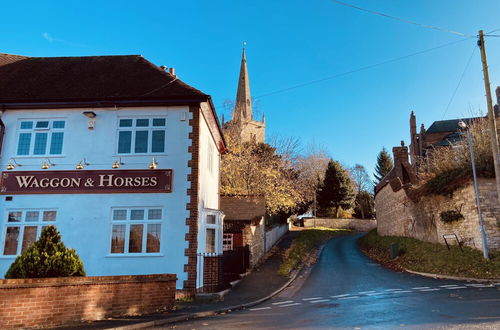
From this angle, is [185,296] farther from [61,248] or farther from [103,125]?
[103,125]

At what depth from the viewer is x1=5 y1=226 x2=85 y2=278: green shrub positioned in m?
8.80

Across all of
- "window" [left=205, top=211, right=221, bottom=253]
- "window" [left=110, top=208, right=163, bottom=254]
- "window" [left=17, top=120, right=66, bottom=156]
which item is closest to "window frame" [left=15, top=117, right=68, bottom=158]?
"window" [left=17, top=120, right=66, bottom=156]

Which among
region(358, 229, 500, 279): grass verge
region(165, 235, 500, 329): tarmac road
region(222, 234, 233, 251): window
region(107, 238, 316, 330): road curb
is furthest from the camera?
region(222, 234, 233, 251): window

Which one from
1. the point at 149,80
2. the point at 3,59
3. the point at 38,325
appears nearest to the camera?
the point at 38,325

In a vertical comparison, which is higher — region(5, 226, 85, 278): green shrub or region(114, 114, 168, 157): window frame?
region(114, 114, 168, 157): window frame

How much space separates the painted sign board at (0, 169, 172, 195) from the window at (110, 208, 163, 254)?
2.63 feet

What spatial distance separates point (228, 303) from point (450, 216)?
46.3ft

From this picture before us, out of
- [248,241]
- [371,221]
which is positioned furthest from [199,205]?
[371,221]

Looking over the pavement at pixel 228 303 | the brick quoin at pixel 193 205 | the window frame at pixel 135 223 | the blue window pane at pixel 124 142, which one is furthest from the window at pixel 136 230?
the pavement at pixel 228 303

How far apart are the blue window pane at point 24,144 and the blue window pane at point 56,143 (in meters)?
0.96

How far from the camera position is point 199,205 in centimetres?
1379

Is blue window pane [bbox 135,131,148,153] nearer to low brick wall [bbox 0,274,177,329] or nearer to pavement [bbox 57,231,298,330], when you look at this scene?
low brick wall [bbox 0,274,177,329]

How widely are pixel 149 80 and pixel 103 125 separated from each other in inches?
112

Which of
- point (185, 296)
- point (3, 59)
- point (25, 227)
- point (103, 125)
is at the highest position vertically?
point (3, 59)
